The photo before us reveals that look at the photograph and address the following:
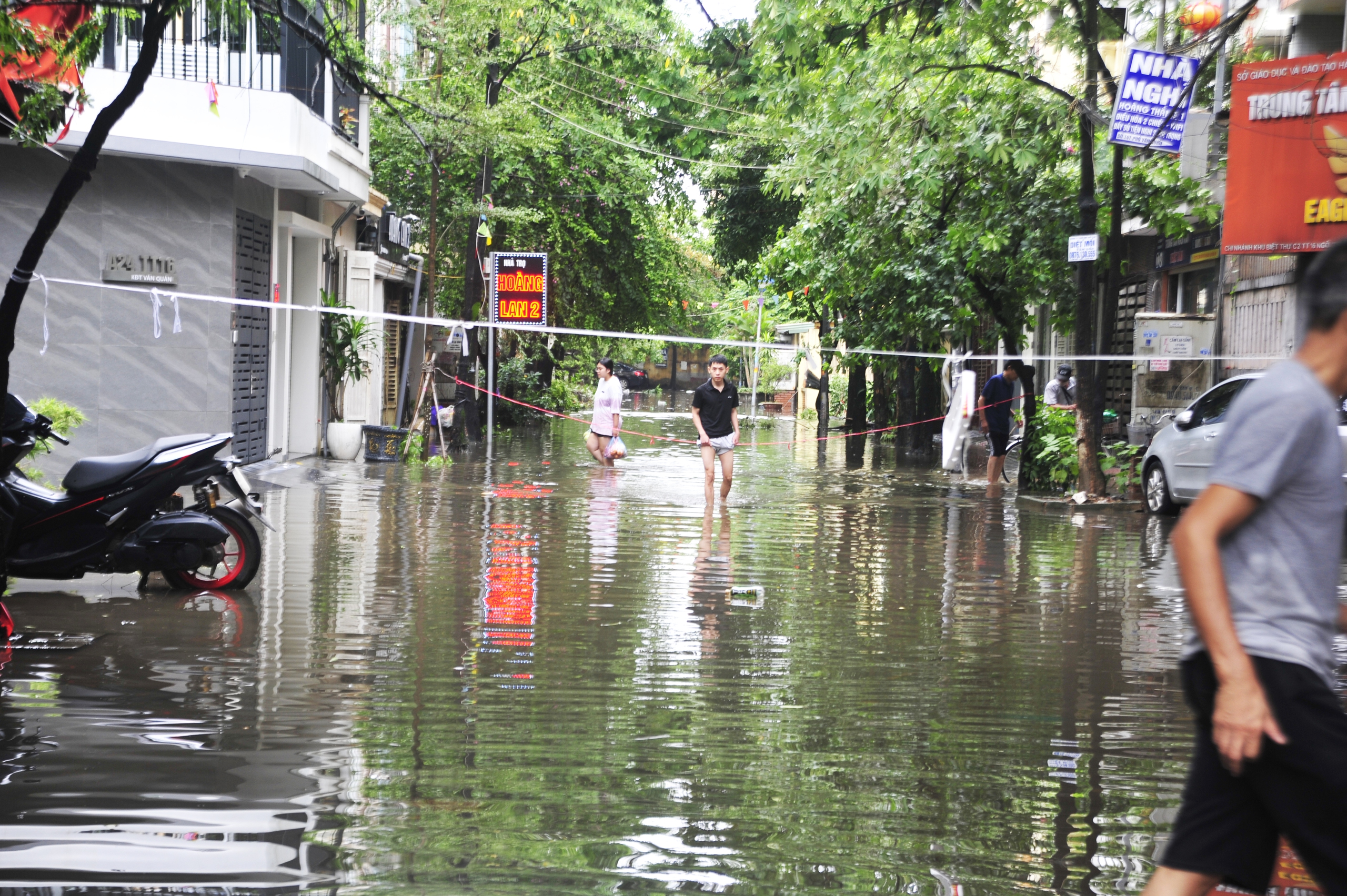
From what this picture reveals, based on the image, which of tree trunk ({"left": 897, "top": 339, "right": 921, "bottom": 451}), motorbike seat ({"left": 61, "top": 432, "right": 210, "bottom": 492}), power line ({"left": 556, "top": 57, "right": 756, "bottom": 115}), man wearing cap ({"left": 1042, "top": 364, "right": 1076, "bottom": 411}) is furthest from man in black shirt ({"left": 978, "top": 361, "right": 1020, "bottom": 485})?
motorbike seat ({"left": 61, "top": 432, "right": 210, "bottom": 492})

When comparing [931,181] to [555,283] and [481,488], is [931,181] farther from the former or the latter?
[555,283]

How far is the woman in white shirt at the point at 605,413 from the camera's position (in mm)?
22078

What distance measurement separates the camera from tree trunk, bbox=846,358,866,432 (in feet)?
116

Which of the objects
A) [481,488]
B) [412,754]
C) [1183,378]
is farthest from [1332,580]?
[1183,378]

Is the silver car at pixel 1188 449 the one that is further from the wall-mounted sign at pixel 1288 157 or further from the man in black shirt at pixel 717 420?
the man in black shirt at pixel 717 420

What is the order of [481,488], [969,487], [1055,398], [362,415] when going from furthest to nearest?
[362,415] → [1055,398] → [969,487] → [481,488]

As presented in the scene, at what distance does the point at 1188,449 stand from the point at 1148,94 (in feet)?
13.3

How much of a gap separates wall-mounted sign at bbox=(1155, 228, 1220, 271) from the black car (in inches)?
2073

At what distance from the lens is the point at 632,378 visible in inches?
3238

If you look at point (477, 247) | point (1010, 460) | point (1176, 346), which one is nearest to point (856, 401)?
point (1010, 460)

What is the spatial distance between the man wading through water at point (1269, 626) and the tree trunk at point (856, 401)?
31072 mm

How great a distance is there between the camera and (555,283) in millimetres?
34719

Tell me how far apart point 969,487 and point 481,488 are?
24.8 ft

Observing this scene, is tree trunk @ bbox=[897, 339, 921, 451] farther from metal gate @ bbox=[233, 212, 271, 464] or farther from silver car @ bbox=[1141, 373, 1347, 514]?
metal gate @ bbox=[233, 212, 271, 464]
